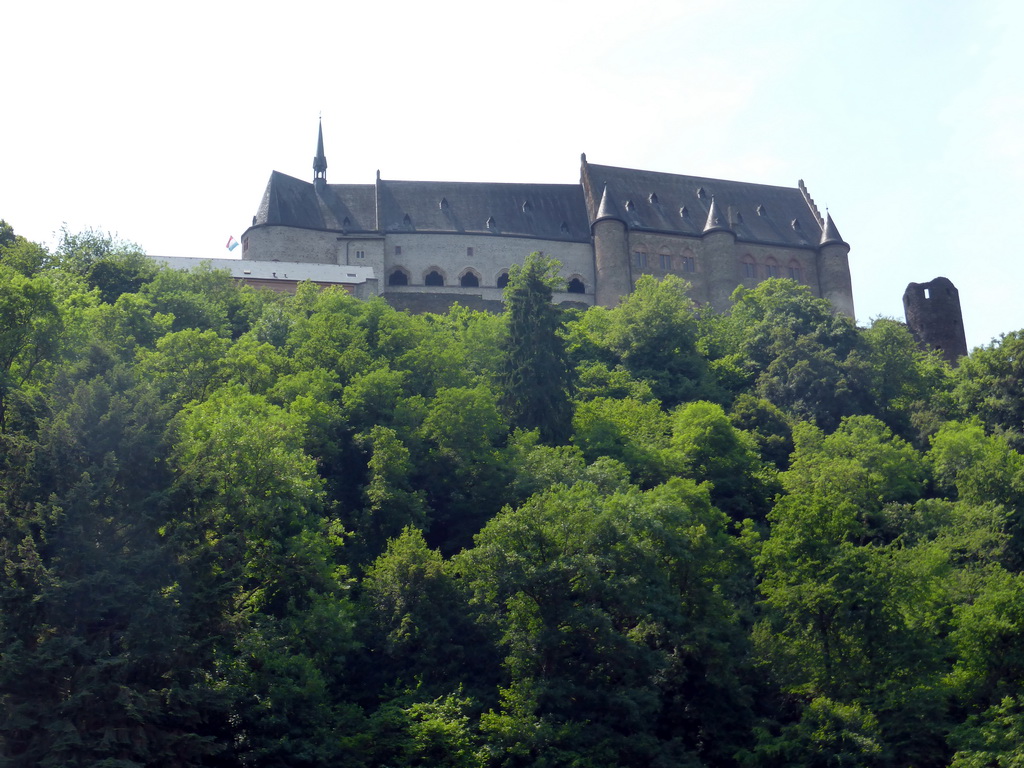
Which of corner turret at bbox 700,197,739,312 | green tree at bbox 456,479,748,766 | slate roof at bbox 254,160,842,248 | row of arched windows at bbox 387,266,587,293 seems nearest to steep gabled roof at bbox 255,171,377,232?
slate roof at bbox 254,160,842,248

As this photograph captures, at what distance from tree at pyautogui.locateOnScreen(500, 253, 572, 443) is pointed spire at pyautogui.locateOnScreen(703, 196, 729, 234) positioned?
27.9 m

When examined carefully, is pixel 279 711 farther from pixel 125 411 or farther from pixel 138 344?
pixel 138 344

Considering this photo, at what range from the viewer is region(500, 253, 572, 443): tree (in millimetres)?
44719

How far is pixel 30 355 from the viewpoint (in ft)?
109

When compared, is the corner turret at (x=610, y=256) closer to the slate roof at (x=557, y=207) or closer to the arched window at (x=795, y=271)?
the slate roof at (x=557, y=207)

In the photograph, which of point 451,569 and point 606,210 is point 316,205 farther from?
point 451,569

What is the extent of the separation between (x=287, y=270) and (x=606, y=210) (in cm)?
1801

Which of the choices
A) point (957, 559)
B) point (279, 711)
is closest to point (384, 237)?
point (957, 559)

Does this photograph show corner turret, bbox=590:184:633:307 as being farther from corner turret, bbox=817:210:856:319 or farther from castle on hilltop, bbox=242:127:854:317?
corner turret, bbox=817:210:856:319

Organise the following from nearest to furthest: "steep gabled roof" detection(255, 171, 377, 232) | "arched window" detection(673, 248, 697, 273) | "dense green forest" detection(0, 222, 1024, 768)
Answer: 1. "dense green forest" detection(0, 222, 1024, 768)
2. "steep gabled roof" detection(255, 171, 377, 232)
3. "arched window" detection(673, 248, 697, 273)

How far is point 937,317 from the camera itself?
6619 cm

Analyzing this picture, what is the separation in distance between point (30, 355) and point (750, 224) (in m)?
53.2

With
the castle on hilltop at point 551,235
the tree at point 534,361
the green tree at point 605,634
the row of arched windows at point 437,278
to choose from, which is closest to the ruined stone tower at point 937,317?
the castle on hilltop at point 551,235

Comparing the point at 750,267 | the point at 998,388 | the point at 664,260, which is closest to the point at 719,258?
the point at 750,267
